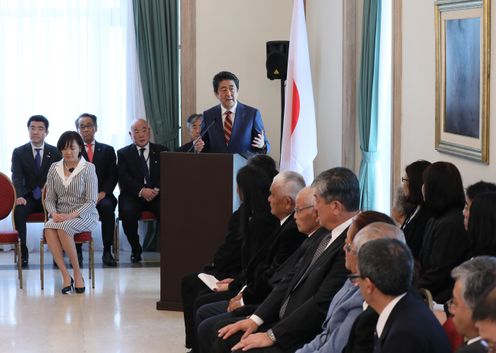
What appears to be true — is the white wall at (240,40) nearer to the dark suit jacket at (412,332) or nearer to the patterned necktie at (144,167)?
the patterned necktie at (144,167)

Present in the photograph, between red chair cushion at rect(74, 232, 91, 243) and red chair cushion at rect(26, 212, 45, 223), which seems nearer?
red chair cushion at rect(74, 232, 91, 243)

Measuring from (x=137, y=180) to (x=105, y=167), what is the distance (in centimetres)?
37

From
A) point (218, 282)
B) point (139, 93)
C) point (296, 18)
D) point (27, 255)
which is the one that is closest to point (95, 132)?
point (139, 93)

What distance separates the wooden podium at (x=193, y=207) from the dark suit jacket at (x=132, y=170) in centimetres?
241

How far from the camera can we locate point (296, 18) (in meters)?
8.70

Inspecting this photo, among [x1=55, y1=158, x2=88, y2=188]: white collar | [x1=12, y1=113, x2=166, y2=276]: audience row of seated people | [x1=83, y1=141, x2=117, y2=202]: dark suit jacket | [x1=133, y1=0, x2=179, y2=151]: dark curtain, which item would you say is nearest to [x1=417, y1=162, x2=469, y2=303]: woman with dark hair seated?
[x1=55, y1=158, x2=88, y2=188]: white collar

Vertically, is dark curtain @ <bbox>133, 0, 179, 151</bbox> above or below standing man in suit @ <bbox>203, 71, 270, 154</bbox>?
above

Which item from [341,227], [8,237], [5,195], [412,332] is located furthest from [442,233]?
[5,195]

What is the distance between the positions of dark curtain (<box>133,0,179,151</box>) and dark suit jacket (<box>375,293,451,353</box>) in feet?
26.4

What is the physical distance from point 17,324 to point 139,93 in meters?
4.14

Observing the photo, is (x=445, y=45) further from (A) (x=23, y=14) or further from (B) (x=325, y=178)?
(A) (x=23, y=14)

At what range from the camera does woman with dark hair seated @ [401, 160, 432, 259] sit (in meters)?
5.42

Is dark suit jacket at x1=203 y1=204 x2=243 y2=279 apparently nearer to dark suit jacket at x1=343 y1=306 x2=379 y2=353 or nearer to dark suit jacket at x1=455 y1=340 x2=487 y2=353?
dark suit jacket at x1=343 y1=306 x2=379 y2=353

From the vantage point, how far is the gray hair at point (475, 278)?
9.85ft
